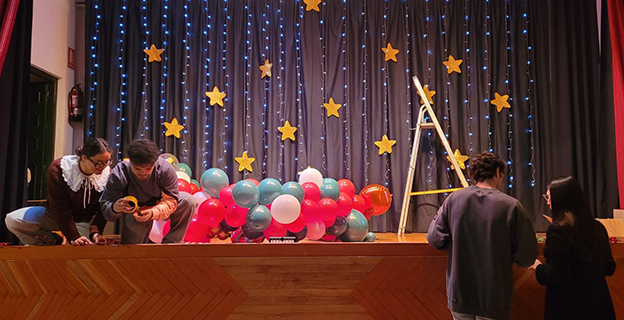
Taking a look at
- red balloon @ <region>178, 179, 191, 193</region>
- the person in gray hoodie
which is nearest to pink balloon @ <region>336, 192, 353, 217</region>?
red balloon @ <region>178, 179, 191, 193</region>

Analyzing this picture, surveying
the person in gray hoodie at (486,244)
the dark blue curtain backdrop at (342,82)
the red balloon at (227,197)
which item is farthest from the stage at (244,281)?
the dark blue curtain backdrop at (342,82)

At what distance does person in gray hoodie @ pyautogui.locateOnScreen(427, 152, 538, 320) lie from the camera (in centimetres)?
208

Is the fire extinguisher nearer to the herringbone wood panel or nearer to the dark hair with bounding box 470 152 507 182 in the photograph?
the herringbone wood panel

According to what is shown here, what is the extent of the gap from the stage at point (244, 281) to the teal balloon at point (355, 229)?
1118mm

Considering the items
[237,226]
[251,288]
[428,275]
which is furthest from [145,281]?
→ [428,275]

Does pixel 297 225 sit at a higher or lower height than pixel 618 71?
lower

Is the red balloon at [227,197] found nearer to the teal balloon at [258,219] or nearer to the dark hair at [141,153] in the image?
the teal balloon at [258,219]

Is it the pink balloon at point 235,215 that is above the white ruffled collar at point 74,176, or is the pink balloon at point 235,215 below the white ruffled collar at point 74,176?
below

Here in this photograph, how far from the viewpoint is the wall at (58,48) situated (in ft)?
15.1

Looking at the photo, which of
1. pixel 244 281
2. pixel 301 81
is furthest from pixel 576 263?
pixel 301 81

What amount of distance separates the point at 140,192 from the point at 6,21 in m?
1.84

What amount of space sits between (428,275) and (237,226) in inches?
71.3

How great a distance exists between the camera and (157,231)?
3170mm

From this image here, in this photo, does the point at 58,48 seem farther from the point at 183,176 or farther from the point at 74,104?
the point at 183,176
